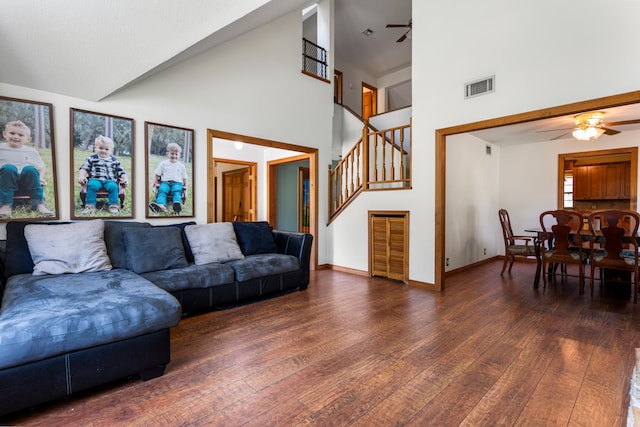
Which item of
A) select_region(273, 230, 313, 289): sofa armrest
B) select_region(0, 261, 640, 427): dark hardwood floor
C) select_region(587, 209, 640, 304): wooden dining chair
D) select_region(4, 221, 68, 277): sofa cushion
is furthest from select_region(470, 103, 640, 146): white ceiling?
select_region(4, 221, 68, 277): sofa cushion

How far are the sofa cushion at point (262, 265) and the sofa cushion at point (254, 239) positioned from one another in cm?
15

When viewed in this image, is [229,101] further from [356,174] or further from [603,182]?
[603,182]

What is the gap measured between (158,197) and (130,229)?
26.6 inches

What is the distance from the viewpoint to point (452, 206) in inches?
207

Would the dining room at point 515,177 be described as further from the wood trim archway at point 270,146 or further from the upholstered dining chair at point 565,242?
the wood trim archway at point 270,146

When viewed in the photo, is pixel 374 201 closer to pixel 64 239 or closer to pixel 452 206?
pixel 452 206

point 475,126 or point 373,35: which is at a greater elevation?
point 373,35

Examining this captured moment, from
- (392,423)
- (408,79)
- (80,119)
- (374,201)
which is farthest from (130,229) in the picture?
(408,79)

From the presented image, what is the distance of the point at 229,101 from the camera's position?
4367mm

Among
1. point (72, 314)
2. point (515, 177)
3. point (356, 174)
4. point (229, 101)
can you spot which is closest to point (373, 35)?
point (356, 174)

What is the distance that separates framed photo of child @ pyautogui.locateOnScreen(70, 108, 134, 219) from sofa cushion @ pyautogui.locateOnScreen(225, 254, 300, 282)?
1351 mm

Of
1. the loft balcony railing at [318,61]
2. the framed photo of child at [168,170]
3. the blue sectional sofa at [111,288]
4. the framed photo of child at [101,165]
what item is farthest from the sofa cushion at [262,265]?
the loft balcony railing at [318,61]

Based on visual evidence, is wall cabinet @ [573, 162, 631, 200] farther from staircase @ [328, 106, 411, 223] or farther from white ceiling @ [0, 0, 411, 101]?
white ceiling @ [0, 0, 411, 101]

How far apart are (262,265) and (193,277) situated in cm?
79
